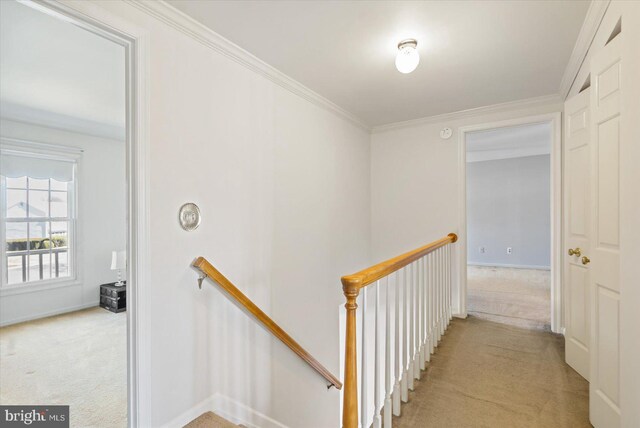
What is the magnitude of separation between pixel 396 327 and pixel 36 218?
513 centimetres

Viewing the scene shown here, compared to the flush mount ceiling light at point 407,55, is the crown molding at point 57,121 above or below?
above

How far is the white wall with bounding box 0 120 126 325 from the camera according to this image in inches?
158

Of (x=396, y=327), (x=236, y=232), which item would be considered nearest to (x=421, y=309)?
(x=396, y=327)

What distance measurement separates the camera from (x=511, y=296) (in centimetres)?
424

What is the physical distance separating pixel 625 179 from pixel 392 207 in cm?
271

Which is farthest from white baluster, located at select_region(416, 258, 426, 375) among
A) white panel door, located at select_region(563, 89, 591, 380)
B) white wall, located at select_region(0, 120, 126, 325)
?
white wall, located at select_region(0, 120, 126, 325)

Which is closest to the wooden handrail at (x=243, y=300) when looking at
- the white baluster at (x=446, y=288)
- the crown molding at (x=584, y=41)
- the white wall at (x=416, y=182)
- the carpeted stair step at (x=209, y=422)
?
the carpeted stair step at (x=209, y=422)

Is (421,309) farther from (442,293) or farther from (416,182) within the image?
(416,182)

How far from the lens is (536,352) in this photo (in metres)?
2.46

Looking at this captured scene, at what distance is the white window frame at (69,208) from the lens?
379 centimetres

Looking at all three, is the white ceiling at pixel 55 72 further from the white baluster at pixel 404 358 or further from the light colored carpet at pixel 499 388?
the light colored carpet at pixel 499 388

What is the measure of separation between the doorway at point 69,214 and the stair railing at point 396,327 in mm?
1184

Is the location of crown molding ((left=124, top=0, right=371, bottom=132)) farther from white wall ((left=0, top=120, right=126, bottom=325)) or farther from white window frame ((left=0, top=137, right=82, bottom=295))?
white window frame ((left=0, top=137, right=82, bottom=295))

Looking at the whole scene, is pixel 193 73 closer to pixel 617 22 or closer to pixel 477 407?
pixel 617 22
